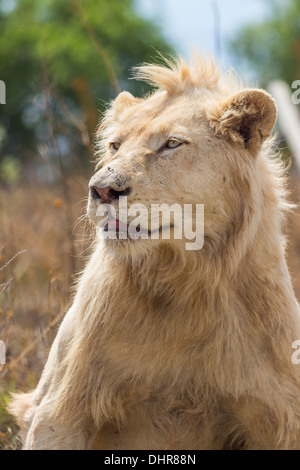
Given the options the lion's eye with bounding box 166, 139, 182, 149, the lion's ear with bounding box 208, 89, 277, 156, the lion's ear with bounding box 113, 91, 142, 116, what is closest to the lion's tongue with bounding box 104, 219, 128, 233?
the lion's eye with bounding box 166, 139, 182, 149

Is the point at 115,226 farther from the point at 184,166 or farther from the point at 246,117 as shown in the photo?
the point at 246,117

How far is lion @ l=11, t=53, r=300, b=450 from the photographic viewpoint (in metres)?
3.73

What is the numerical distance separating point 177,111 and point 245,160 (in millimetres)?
409

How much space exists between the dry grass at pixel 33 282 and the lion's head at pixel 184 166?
2.38 feet

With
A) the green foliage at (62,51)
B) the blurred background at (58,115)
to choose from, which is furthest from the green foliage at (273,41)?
the green foliage at (62,51)

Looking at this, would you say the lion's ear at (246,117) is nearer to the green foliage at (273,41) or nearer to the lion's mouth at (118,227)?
the lion's mouth at (118,227)

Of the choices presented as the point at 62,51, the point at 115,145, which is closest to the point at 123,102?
the point at 115,145

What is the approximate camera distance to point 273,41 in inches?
1030

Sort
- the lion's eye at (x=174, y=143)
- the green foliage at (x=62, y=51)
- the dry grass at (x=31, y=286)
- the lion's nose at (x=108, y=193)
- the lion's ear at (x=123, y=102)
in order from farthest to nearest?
the green foliage at (x=62, y=51) → the dry grass at (x=31, y=286) → the lion's ear at (x=123, y=102) → the lion's eye at (x=174, y=143) → the lion's nose at (x=108, y=193)

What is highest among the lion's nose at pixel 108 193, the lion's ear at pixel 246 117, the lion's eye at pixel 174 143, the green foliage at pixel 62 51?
the green foliage at pixel 62 51

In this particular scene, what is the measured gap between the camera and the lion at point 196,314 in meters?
3.73

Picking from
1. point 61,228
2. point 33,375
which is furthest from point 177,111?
point 61,228

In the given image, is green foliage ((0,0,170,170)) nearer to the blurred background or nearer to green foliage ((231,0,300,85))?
the blurred background

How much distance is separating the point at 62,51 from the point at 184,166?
15.8 m
